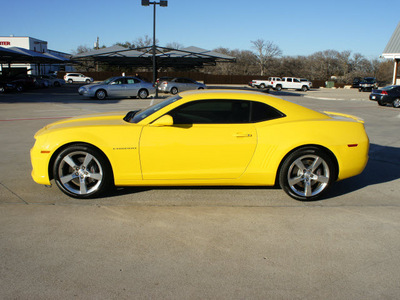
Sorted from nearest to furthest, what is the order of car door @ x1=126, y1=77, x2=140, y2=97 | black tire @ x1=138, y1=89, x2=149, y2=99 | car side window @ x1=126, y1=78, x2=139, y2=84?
car door @ x1=126, y1=77, x2=140, y2=97, car side window @ x1=126, y1=78, x2=139, y2=84, black tire @ x1=138, y1=89, x2=149, y2=99

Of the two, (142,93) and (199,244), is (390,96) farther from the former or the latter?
(199,244)

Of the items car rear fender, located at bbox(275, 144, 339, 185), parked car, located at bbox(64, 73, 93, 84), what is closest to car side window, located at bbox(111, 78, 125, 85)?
car rear fender, located at bbox(275, 144, 339, 185)

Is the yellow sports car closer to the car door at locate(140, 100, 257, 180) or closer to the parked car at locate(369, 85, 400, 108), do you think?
the car door at locate(140, 100, 257, 180)

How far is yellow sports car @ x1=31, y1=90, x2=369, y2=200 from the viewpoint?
16.1ft

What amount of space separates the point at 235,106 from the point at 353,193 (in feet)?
7.34

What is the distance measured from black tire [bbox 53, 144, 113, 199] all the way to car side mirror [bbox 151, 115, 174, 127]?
834 mm

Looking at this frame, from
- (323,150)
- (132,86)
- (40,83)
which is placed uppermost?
(40,83)

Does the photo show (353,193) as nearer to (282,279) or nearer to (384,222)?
(384,222)

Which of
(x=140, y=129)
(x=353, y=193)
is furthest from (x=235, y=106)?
(x=353, y=193)

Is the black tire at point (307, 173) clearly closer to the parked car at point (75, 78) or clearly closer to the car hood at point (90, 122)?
the car hood at point (90, 122)

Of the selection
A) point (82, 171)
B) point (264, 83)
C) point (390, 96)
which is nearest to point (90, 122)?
point (82, 171)

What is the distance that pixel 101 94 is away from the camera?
2406 centimetres

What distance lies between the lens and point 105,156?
4.95m

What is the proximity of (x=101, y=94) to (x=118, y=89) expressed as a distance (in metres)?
1.15
